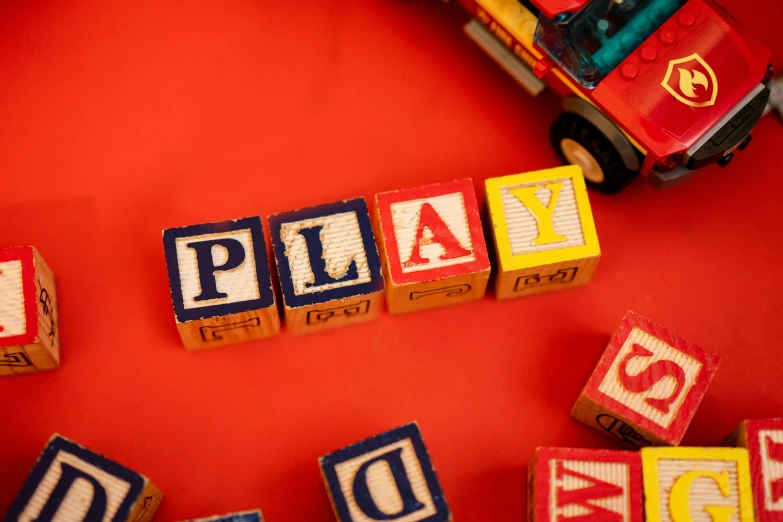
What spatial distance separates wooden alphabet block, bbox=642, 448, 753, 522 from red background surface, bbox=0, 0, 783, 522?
0.26 metres

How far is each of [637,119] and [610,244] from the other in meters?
0.44

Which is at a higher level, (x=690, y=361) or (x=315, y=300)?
(x=315, y=300)

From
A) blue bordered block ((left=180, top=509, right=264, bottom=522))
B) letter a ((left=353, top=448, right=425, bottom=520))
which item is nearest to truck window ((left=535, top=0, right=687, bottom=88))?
letter a ((left=353, top=448, right=425, bottom=520))

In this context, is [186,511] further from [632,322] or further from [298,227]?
[632,322]

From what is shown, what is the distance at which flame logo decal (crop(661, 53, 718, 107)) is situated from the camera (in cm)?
276

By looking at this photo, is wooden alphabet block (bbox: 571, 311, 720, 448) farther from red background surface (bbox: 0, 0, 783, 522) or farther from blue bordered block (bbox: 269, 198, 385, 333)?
blue bordered block (bbox: 269, 198, 385, 333)

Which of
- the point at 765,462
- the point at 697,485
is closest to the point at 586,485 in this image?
the point at 697,485

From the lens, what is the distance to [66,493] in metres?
2.41

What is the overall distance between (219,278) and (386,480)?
73 cm

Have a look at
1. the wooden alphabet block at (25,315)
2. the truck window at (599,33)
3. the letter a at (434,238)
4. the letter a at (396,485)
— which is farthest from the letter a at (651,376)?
the wooden alphabet block at (25,315)

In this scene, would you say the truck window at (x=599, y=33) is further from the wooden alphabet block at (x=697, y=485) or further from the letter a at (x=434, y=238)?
the wooden alphabet block at (x=697, y=485)

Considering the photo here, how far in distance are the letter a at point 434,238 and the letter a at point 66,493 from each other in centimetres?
103

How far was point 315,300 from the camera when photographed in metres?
2.63

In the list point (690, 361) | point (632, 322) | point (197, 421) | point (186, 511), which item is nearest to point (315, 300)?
point (197, 421)
